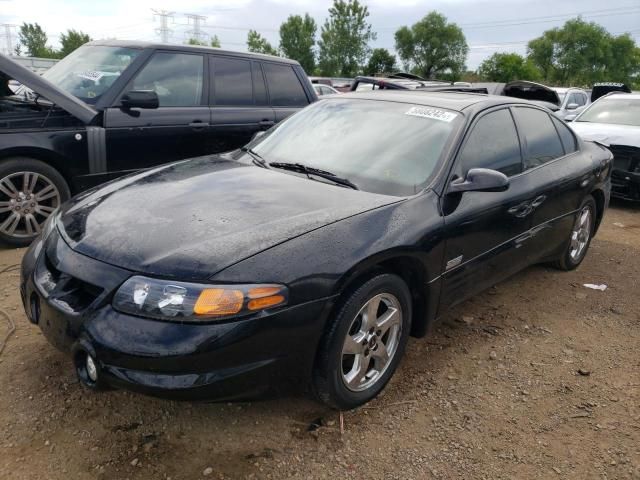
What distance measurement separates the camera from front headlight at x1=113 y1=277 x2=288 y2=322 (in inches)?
81.0

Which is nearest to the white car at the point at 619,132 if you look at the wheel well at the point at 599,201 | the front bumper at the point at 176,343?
the wheel well at the point at 599,201

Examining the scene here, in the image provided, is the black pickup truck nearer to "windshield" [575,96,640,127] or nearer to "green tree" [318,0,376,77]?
"windshield" [575,96,640,127]

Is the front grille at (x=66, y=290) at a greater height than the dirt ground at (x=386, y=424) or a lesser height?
greater

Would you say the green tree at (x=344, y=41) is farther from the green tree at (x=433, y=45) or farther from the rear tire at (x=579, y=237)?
the rear tire at (x=579, y=237)

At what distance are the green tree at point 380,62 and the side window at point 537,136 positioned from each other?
6199cm

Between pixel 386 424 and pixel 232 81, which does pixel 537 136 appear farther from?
pixel 232 81

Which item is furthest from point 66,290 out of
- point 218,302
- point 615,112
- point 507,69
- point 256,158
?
point 507,69

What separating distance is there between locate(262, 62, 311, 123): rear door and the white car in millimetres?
4234

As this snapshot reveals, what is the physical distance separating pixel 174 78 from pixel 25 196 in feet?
5.94

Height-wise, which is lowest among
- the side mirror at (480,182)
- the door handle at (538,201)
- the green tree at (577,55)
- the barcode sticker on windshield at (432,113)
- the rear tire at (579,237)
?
the rear tire at (579,237)

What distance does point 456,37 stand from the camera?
3140 inches

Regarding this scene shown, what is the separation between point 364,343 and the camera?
8.52 ft

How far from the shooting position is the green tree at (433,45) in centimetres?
7888

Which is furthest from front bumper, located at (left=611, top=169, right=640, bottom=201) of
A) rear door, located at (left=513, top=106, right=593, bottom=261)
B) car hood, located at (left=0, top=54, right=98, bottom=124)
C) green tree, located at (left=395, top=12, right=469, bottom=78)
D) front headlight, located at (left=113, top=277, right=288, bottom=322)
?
green tree, located at (left=395, top=12, right=469, bottom=78)
